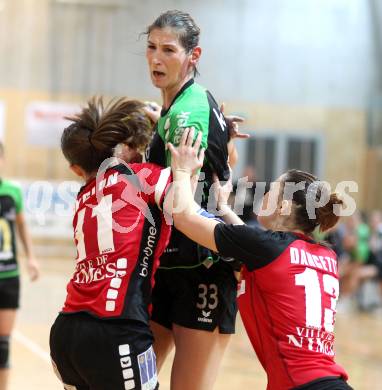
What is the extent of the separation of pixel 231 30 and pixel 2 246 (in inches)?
451

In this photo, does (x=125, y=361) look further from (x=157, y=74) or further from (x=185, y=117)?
(x=157, y=74)

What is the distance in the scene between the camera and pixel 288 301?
105 inches

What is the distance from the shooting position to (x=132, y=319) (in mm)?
2568

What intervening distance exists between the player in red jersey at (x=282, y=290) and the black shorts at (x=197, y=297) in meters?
0.23

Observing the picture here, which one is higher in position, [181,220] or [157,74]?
[157,74]

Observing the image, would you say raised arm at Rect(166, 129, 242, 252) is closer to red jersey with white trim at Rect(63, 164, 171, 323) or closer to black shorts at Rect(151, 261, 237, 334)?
red jersey with white trim at Rect(63, 164, 171, 323)

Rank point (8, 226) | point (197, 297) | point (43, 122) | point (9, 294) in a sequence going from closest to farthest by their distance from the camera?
point (197, 297) → point (9, 294) → point (8, 226) → point (43, 122)

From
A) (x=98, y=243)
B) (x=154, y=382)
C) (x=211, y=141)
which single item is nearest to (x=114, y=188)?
(x=98, y=243)

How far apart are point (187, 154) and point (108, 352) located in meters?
0.70

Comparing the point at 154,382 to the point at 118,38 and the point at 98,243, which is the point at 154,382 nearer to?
the point at 98,243

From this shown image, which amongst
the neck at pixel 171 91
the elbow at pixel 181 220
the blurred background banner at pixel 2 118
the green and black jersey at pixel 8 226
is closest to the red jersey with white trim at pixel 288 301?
the elbow at pixel 181 220

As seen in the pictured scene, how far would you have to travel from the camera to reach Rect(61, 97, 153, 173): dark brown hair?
2.76 meters

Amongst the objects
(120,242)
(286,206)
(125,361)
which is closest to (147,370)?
(125,361)

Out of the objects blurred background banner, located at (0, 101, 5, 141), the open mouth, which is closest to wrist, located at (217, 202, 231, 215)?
the open mouth
